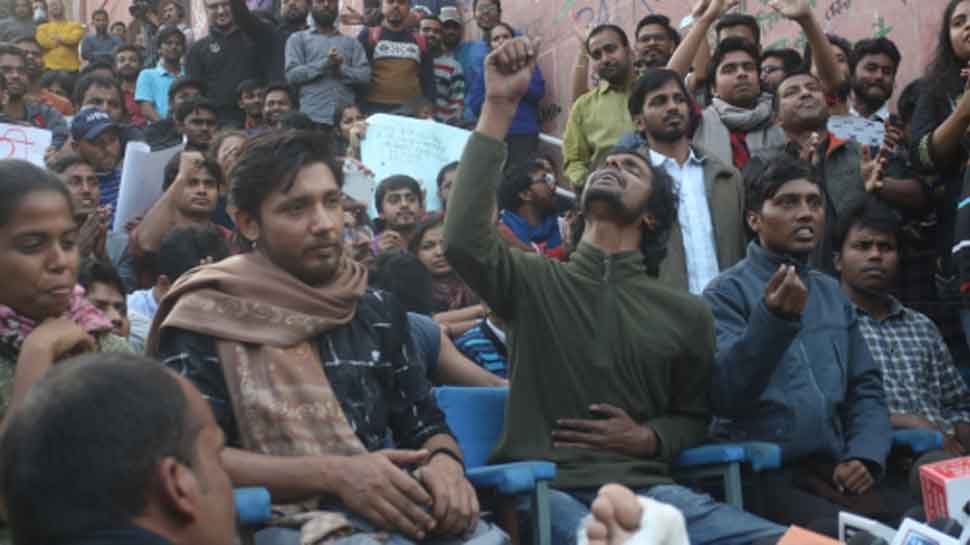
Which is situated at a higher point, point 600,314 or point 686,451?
point 600,314

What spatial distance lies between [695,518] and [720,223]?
80.8 inches

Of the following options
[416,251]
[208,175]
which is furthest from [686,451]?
[208,175]

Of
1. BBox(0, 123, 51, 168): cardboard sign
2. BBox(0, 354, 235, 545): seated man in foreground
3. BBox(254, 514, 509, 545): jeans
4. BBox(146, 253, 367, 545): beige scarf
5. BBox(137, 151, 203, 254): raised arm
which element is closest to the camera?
BBox(0, 354, 235, 545): seated man in foreground

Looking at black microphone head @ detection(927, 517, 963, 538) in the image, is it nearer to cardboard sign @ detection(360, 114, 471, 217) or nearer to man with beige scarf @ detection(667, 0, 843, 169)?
man with beige scarf @ detection(667, 0, 843, 169)

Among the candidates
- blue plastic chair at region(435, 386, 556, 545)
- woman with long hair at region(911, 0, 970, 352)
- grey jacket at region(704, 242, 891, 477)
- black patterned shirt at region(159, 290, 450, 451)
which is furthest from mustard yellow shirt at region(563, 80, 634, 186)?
black patterned shirt at region(159, 290, 450, 451)

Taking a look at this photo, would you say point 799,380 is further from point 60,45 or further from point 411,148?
point 60,45

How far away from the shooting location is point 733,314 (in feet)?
14.2

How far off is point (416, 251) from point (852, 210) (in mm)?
2081

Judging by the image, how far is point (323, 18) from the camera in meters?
10.0

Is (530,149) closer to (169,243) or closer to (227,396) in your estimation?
(169,243)

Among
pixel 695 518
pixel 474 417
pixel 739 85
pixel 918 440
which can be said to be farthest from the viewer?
pixel 739 85

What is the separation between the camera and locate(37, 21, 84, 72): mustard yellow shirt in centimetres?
1284

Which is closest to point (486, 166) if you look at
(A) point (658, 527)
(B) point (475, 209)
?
(B) point (475, 209)

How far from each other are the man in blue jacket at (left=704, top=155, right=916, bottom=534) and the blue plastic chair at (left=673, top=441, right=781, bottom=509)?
186 millimetres
